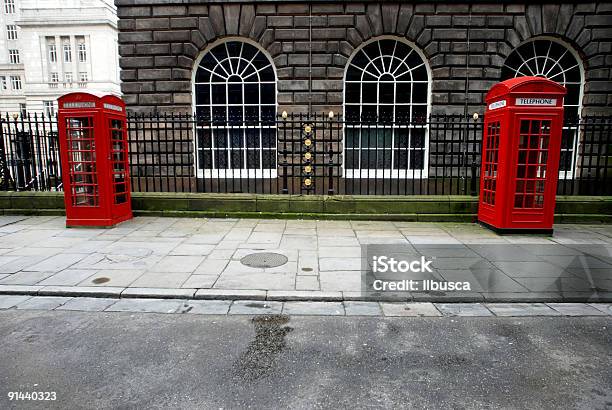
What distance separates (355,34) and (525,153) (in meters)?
6.89

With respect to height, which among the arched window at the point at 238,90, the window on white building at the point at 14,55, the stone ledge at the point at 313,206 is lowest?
the stone ledge at the point at 313,206

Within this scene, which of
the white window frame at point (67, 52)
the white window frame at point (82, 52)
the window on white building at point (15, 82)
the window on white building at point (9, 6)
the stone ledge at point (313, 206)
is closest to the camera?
the stone ledge at point (313, 206)

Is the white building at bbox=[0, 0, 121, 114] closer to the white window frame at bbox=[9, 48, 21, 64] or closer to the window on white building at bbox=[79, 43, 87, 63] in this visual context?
the window on white building at bbox=[79, 43, 87, 63]

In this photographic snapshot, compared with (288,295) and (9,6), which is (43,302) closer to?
(288,295)

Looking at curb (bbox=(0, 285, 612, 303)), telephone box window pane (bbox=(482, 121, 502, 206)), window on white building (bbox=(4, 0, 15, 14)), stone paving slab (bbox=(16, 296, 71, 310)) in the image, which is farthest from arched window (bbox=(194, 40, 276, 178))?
window on white building (bbox=(4, 0, 15, 14))

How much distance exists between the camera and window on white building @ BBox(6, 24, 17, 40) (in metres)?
59.9

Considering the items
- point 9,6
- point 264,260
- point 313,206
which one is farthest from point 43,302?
point 9,6

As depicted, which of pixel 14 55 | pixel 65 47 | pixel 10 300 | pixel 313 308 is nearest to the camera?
pixel 313 308

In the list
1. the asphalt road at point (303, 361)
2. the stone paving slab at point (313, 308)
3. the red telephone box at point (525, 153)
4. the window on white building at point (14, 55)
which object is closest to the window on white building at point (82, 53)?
the window on white building at point (14, 55)

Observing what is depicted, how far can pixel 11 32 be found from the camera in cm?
6016

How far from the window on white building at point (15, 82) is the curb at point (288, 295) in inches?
2796

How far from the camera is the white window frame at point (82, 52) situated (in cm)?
5316

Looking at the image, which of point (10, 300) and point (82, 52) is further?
point (82, 52)

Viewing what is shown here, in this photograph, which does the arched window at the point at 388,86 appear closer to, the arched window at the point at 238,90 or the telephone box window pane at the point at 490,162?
the arched window at the point at 238,90
